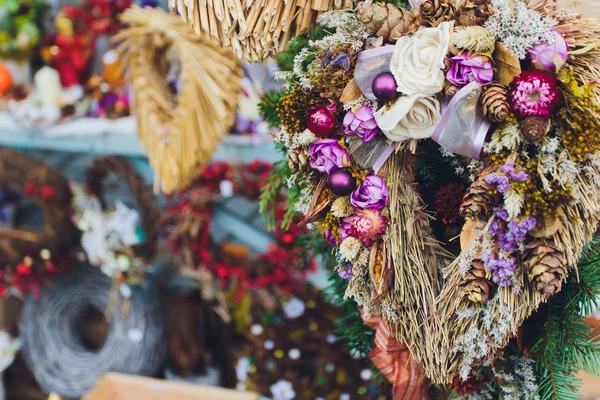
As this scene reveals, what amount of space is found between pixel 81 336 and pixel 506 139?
151cm

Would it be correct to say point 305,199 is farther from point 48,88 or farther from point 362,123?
point 48,88

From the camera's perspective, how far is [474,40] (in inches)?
18.2

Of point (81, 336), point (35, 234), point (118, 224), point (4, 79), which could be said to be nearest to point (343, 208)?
point (118, 224)

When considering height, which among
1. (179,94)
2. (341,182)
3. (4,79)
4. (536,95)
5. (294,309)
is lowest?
(294,309)

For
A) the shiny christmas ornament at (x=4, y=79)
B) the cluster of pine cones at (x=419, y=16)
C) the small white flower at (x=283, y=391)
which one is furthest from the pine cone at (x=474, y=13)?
the shiny christmas ornament at (x=4, y=79)

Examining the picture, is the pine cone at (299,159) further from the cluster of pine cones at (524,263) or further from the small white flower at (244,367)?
the small white flower at (244,367)

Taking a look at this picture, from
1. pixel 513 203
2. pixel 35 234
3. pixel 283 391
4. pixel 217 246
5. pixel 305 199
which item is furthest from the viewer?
pixel 35 234

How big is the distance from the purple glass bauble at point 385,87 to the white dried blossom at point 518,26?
0.10 metres

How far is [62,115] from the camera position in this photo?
4.85ft

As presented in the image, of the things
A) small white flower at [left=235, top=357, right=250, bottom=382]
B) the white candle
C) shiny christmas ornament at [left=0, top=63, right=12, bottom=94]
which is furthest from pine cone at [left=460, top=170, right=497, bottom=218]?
shiny christmas ornament at [left=0, top=63, right=12, bottom=94]

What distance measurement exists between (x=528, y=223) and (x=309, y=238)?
0.41m

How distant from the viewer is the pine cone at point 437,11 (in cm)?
49

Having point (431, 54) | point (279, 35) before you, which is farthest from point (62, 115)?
point (431, 54)

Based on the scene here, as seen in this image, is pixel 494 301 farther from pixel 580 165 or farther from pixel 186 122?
pixel 186 122
